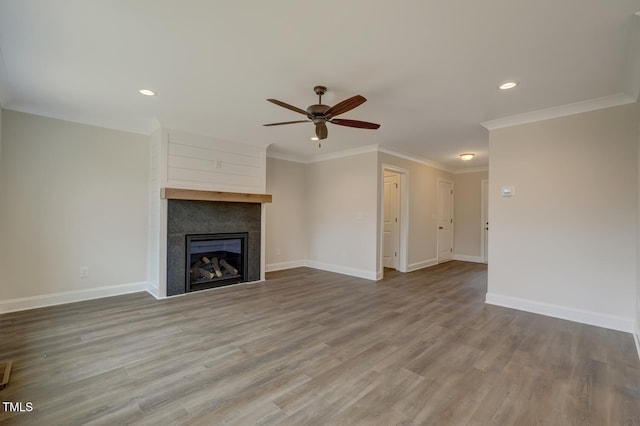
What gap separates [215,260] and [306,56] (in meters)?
3.67

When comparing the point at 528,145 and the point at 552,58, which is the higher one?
the point at 552,58

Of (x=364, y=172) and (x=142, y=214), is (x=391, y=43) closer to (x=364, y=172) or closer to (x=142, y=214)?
(x=364, y=172)

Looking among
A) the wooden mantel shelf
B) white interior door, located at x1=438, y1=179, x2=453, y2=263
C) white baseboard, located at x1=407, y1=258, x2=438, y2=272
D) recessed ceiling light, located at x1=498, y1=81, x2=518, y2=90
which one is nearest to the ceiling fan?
recessed ceiling light, located at x1=498, y1=81, x2=518, y2=90

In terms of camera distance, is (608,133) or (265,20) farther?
(608,133)

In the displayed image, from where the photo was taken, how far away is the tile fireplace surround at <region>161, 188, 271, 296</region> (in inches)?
164

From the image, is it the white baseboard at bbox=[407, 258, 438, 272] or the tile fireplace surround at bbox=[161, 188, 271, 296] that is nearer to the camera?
the tile fireplace surround at bbox=[161, 188, 271, 296]

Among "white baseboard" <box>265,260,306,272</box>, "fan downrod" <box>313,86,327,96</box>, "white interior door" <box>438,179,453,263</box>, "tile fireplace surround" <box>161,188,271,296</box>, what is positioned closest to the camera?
"fan downrod" <box>313,86,327,96</box>

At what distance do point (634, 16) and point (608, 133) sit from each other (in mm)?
1773

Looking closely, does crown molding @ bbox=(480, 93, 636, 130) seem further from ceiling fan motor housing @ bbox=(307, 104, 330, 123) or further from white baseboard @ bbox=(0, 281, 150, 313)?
white baseboard @ bbox=(0, 281, 150, 313)

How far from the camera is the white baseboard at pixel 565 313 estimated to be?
9.98 feet

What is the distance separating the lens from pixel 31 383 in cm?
201

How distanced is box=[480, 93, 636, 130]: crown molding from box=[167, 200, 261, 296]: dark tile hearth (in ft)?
12.7

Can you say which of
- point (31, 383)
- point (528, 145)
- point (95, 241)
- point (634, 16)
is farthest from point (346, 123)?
point (95, 241)

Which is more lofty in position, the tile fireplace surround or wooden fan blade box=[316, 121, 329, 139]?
wooden fan blade box=[316, 121, 329, 139]
